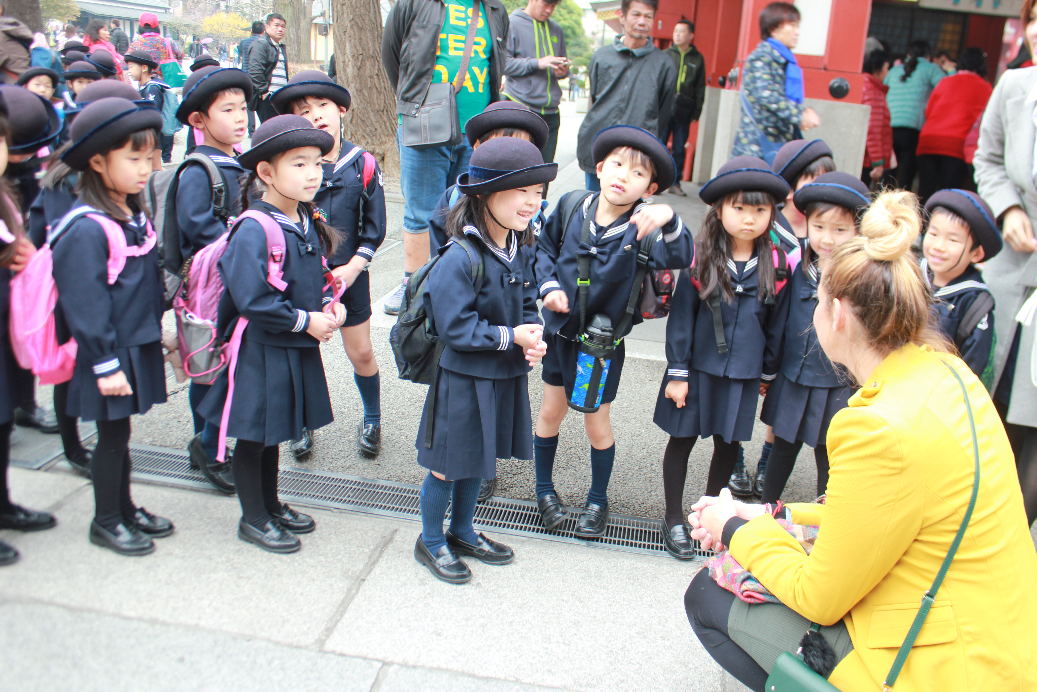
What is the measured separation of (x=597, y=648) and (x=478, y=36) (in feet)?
12.8

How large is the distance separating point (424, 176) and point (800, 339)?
286 centimetres

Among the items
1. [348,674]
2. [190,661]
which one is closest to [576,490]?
[348,674]

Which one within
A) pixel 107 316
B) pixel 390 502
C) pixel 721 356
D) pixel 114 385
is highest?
pixel 107 316

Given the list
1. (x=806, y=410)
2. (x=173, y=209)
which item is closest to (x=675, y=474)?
(x=806, y=410)

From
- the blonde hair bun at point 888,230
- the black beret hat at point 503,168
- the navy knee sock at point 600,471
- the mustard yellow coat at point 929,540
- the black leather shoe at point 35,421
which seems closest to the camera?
the mustard yellow coat at point 929,540

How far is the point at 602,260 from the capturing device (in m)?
2.91

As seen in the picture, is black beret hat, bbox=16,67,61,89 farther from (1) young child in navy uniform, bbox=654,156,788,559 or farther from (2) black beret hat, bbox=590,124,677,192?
(1) young child in navy uniform, bbox=654,156,788,559

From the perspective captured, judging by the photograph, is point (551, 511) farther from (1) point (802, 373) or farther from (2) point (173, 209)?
(2) point (173, 209)

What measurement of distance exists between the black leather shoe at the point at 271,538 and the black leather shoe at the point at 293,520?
3.1 inches

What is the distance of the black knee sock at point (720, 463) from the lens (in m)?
3.07

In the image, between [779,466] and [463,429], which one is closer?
[463,429]

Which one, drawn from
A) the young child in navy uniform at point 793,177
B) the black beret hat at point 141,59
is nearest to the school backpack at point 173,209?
the young child in navy uniform at point 793,177

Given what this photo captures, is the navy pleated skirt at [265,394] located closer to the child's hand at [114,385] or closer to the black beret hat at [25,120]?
the child's hand at [114,385]

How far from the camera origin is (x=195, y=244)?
119 inches
